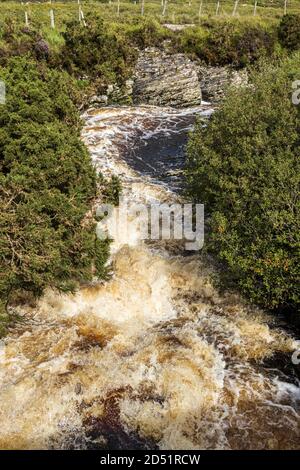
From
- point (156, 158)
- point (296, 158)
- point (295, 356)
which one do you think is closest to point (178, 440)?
point (295, 356)

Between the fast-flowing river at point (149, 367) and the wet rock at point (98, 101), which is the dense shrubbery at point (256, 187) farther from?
the wet rock at point (98, 101)

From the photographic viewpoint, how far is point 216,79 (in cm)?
2620

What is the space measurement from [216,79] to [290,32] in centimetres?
655

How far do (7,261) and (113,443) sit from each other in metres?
4.39

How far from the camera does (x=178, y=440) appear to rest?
790 cm

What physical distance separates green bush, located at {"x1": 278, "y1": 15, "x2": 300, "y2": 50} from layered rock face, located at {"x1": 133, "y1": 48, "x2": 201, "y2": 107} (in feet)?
21.7

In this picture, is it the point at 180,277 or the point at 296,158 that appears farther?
the point at 180,277

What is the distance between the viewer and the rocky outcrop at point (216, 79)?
25.0 meters

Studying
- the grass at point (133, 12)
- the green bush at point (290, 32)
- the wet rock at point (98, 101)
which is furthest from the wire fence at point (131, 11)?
the wet rock at point (98, 101)

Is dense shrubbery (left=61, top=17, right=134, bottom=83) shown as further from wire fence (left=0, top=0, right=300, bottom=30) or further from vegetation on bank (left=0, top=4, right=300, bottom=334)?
vegetation on bank (left=0, top=4, right=300, bottom=334)

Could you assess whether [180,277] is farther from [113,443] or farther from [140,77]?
[140,77]

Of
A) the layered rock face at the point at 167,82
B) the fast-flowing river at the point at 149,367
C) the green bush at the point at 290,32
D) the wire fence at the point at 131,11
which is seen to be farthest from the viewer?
the wire fence at the point at 131,11

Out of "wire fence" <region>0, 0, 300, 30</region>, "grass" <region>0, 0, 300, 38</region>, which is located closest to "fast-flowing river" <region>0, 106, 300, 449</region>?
"grass" <region>0, 0, 300, 38</region>

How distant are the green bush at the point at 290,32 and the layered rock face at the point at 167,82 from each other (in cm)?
662
